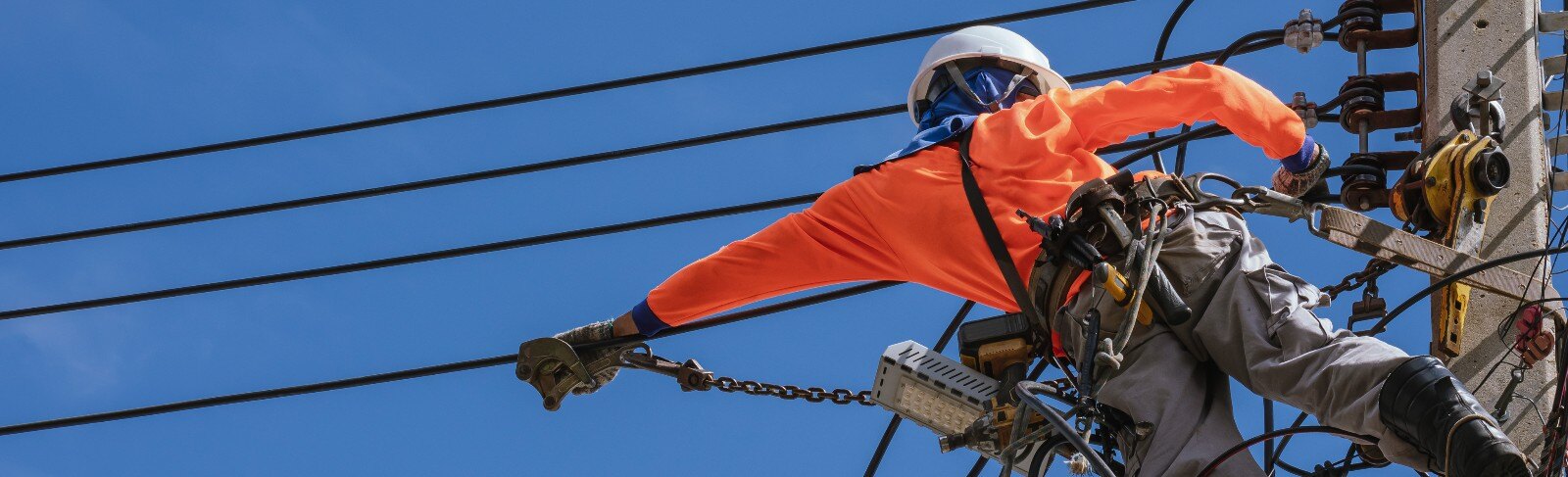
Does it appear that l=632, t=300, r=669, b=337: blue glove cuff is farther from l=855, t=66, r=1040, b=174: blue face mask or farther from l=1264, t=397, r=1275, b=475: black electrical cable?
l=1264, t=397, r=1275, b=475: black electrical cable

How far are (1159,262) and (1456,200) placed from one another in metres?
0.93

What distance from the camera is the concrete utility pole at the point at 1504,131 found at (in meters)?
6.08

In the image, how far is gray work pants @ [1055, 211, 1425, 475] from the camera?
552 centimetres

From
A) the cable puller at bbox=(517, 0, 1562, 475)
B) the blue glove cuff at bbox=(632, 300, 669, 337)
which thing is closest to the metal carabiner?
the cable puller at bbox=(517, 0, 1562, 475)

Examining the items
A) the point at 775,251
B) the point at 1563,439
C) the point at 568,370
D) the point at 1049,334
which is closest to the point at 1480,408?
the point at 1563,439

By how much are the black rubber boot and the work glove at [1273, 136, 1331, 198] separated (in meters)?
1.37

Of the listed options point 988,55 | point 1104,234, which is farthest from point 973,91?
point 1104,234

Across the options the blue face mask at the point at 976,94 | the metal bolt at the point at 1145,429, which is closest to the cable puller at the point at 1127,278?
the metal bolt at the point at 1145,429

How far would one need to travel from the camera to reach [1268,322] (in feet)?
19.1

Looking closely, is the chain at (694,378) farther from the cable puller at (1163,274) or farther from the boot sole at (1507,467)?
the boot sole at (1507,467)

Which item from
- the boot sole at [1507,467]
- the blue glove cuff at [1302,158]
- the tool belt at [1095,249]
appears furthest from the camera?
the blue glove cuff at [1302,158]

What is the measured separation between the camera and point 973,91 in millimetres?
7066

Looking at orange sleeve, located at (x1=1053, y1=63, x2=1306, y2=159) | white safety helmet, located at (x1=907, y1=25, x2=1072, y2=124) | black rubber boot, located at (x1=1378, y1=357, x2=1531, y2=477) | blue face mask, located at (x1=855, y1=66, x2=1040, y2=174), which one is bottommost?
black rubber boot, located at (x1=1378, y1=357, x2=1531, y2=477)

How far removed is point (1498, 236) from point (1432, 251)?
10.4 inches
